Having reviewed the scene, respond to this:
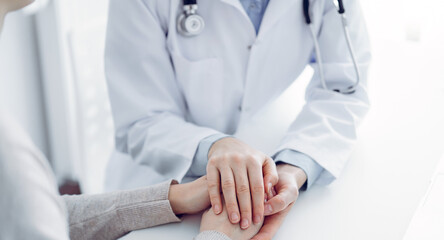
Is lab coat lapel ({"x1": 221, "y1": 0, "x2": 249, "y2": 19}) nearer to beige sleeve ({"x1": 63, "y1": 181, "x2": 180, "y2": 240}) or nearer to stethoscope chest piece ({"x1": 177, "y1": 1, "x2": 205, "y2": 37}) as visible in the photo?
stethoscope chest piece ({"x1": 177, "y1": 1, "x2": 205, "y2": 37})

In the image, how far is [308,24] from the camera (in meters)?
1.06

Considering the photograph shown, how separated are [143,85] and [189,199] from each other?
12.5 inches

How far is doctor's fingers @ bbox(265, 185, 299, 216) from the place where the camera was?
79cm

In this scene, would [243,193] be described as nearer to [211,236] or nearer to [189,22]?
[211,236]

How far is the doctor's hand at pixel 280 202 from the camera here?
774 millimetres

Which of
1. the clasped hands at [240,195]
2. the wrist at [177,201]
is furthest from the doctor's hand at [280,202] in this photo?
the wrist at [177,201]

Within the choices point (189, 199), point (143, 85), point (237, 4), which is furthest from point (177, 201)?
point (237, 4)

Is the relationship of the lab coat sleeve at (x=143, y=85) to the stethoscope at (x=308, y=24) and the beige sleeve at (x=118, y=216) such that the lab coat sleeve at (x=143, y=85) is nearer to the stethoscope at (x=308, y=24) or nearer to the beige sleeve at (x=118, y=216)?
the stethoscope at (x=308, y=24)

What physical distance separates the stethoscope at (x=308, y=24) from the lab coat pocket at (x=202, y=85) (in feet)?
0.19

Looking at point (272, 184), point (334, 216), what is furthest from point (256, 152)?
point (334, 216)

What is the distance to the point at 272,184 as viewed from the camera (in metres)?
0.83

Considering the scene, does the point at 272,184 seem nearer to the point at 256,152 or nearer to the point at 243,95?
the point at 256,152

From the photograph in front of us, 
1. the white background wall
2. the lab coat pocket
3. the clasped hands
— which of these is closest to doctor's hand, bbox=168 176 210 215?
the clasped hands

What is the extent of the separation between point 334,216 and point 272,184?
11 centimetres
